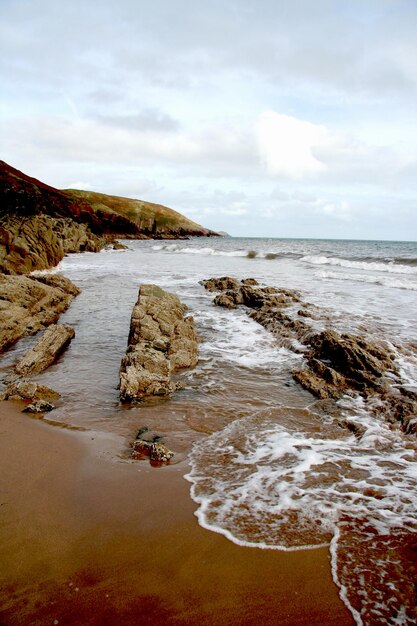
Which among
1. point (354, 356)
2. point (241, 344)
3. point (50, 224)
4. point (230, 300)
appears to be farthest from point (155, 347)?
point (50, 224)

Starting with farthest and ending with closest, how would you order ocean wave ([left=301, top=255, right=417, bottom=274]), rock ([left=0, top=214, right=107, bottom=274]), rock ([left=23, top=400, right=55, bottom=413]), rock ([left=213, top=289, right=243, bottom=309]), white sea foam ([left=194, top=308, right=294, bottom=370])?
ocean wave ([left=301, top=255, right=417, bottom=274]), rock ([left=0, top=214, right=107, bottom=274]), rock ([left=213, top=289, right=243, bottom=309]), white sea foam ([left=194, top=308, right=294, bottom=370]), rock ([left=23, top=400, right=55, bottom=413])

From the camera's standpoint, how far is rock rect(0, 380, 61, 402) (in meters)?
6.90

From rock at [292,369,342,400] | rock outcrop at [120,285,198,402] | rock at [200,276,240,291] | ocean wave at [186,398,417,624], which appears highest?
rock at [200,276,240,291]

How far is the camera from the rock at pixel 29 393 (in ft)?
22.6

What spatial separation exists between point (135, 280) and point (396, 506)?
20430mm

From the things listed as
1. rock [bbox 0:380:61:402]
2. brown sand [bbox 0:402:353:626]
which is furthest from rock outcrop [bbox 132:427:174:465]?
rock [bbox 0:380:61:402]

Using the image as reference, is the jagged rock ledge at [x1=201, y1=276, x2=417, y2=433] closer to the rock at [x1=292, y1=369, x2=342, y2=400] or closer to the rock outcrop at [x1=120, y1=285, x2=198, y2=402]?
the rock at [x1=292, y1=369, x2=342, y2=400]

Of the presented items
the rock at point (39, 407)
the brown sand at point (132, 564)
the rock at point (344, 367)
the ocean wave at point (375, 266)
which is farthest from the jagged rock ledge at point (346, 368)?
the ocean wave at point (375, 266)

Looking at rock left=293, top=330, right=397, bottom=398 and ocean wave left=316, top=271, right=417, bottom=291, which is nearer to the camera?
rock left=293, top=330, right=397, bottom=398

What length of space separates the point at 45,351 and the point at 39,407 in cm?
269

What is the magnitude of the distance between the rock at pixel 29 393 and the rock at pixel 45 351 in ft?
3.44

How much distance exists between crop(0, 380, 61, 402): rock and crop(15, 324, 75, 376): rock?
1049 millimetres

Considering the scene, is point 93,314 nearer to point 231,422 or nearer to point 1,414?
point 1,414

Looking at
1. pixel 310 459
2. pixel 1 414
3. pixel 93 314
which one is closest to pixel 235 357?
pixel 310 459
